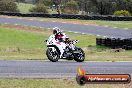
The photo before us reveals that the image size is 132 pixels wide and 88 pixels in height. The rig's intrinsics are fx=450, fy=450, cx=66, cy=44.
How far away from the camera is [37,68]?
612 inches

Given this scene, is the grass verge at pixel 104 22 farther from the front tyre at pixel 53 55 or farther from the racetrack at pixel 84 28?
the front tyre at pixel 53 55

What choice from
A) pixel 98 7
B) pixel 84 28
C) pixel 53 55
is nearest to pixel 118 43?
pixel 53 55

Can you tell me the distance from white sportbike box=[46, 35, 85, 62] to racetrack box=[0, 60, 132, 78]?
88 centimetres

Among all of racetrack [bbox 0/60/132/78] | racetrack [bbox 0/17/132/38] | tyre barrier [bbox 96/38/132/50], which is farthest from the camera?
racetrack [bbox 0/17/132/38]

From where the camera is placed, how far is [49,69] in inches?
606

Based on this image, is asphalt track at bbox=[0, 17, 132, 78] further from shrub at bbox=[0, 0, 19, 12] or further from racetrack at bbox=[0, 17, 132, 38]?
shrub at bbox=[0, 0, 19, 12]

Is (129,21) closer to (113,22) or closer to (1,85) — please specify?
(113,22)

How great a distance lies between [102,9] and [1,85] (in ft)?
210

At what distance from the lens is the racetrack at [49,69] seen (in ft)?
45.7

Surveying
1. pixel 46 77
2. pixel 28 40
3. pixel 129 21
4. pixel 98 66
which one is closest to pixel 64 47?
pixel 98 66

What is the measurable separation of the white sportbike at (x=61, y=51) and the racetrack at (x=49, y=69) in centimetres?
88

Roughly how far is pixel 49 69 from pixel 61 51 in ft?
10.8

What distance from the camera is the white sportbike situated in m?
18.3

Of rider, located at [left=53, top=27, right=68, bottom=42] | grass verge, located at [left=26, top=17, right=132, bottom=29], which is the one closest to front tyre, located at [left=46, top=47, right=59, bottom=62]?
rider, located at [left=53, top=27, right=68, bottom=42]
